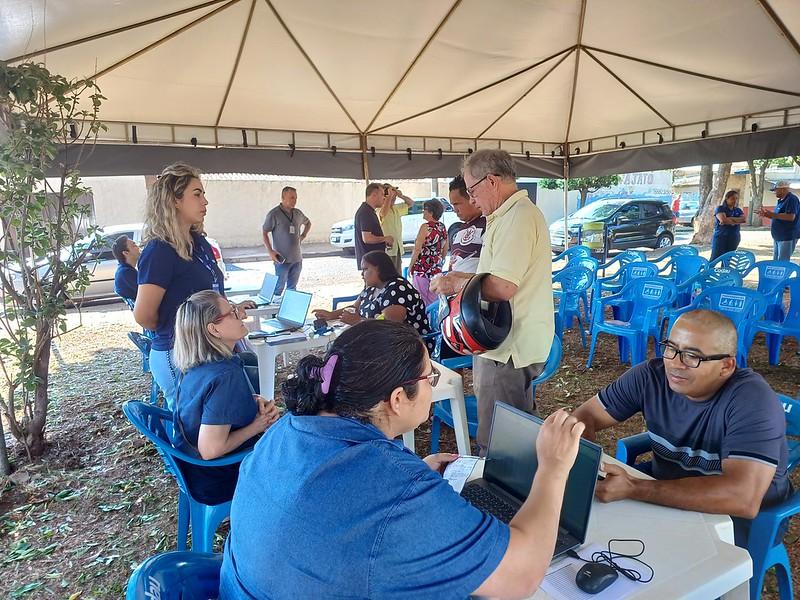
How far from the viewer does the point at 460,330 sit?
2.26m

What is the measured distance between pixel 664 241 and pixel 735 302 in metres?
11.5

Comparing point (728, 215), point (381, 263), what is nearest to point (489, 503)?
point (381, 263)

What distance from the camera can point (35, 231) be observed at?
10.4 ft

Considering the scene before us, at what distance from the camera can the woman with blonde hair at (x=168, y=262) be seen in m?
2.52

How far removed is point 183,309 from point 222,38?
9.70 ft

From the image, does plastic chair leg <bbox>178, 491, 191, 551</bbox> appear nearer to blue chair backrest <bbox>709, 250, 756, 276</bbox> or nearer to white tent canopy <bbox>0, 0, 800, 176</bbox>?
white tent canopy <bbox>0, 0, 800, 176</bbox>

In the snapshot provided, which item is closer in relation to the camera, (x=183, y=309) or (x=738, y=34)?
(x=183, y=309)

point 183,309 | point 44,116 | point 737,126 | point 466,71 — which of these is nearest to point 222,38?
point 44,116

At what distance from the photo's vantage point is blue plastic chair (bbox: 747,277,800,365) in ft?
14.3

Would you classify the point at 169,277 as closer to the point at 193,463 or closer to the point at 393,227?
the point at 193,463

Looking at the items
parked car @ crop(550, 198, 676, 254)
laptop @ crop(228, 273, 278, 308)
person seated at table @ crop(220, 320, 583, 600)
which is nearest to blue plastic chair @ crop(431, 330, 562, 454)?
person seated at table @ crop(220, 320, 583, 600)

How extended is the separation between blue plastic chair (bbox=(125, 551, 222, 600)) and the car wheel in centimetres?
1536

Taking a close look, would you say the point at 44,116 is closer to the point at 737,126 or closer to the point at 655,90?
the point at 655,90

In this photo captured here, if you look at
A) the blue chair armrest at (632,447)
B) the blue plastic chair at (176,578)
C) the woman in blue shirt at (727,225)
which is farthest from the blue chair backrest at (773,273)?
the blue plastic chair at (176,578)
